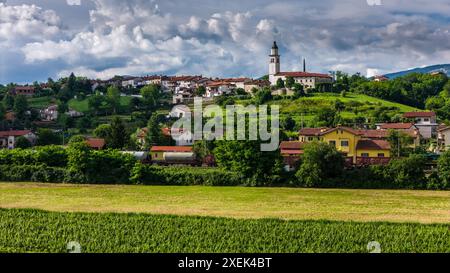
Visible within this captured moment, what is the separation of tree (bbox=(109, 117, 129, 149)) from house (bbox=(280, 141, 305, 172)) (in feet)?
40.9

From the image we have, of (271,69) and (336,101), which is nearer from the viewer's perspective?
(336,101)

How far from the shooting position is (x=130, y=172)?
1135 inches

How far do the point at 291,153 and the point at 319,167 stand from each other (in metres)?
6.61

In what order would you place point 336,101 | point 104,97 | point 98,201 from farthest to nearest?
point 104,97, point 336,101, point 98,201

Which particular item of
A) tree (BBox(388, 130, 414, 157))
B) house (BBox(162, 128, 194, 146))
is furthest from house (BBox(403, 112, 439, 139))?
house (BBox(162, 128, 194, 146))

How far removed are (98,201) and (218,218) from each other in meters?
6.93

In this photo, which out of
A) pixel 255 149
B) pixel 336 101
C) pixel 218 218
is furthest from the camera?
pixel 336 101

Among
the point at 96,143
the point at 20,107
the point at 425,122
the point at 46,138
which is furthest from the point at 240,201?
the point at 20,107

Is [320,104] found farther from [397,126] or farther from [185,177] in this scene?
[185,177]

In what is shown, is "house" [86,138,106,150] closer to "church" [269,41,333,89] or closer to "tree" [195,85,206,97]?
"tree" [195,85,206,97]

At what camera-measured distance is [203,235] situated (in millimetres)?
14422

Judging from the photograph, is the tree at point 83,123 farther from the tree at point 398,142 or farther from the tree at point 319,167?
the tree at point 319,167
